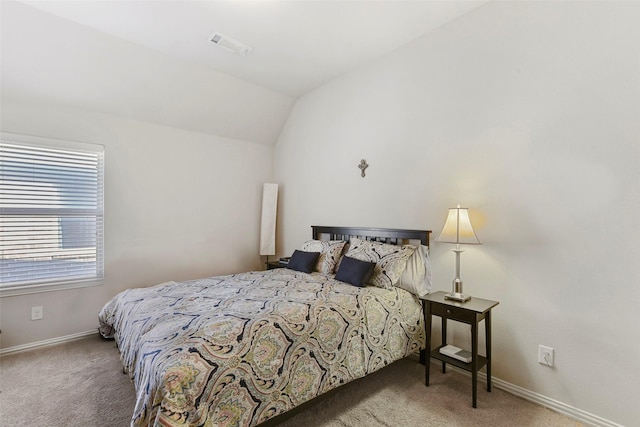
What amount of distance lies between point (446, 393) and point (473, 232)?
1217mm

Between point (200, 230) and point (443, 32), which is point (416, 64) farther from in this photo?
point (200, 230)

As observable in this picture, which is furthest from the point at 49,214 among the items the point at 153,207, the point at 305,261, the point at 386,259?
the point at 386,259

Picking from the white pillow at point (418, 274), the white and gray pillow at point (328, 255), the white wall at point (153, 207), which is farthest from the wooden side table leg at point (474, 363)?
the white wall at point (153, 207)

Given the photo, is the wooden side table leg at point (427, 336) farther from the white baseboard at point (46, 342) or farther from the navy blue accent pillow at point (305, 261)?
the white baseboard at point (46, 342)

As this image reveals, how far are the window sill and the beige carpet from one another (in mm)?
631

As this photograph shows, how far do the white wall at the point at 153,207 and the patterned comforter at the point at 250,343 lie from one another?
1.23m

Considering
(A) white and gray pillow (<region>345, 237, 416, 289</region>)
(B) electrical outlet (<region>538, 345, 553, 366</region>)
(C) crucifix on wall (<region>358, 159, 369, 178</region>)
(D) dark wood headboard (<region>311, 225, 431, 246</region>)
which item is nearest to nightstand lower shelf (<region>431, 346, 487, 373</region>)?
(B) electrical outlet (<region>538, 345, 553, 366</region>)

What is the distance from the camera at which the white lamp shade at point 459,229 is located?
228 cm

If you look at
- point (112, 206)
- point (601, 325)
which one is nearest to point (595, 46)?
point (601, 325)

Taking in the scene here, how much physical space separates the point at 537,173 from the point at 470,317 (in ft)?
3.72

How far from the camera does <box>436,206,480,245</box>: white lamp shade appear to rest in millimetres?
2283

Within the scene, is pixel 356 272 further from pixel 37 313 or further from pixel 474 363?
pixel 37 313

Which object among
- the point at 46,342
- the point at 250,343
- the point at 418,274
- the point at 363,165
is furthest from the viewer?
the point at 363,165

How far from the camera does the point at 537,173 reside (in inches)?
85.4
